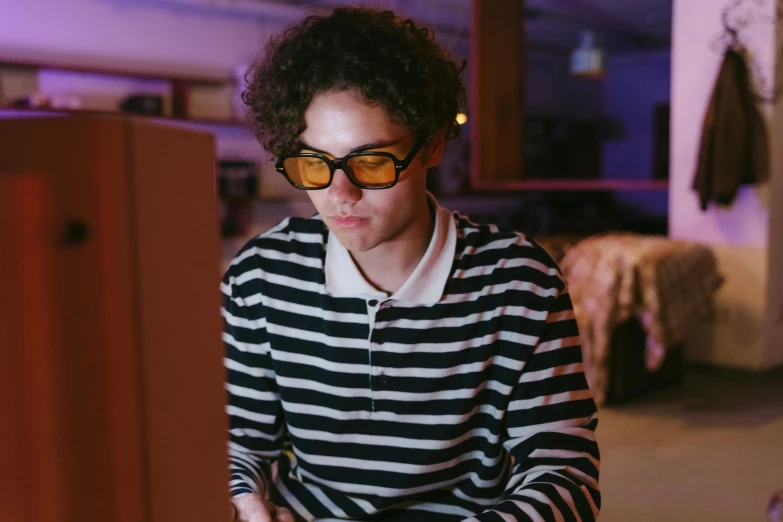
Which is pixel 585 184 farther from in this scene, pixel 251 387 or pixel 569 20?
pixel 251 387

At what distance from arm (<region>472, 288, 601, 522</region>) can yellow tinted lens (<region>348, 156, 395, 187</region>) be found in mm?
297

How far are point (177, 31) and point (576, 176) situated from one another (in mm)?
5676

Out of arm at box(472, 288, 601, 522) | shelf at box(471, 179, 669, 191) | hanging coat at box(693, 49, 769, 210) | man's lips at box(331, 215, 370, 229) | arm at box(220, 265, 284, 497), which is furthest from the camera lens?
shelf at box(471, 179, 669, 191)

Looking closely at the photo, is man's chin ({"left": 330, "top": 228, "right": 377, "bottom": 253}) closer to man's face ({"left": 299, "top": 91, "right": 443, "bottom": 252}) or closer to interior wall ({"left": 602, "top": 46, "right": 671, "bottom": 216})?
man's face ({"left": 299, "top": 91, "right": 443, "bottom": 252})

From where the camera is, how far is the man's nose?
3.14 feet

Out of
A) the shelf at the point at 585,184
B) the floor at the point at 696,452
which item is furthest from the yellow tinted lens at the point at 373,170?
the shelf at the point at 585,184

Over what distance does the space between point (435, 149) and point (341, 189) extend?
212 millimetres

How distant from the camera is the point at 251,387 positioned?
3.61 feet

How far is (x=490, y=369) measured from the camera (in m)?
1.04

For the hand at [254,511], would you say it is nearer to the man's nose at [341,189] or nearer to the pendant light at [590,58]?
the man's nose at [341,189]

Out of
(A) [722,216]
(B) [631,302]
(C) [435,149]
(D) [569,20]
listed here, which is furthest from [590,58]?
(C) [435,149]

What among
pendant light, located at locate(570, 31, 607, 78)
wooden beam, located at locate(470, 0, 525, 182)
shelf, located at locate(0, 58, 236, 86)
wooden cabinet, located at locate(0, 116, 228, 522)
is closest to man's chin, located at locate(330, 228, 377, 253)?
wooden cabinet, located at locate(0, 116, 228, 522)

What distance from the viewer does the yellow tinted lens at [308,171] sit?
0.96m

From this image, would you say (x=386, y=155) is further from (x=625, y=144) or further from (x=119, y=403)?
(x=625, y=144)
